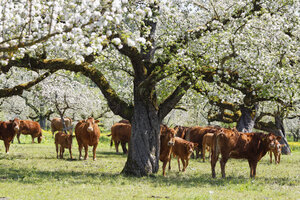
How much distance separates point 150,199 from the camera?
953cm

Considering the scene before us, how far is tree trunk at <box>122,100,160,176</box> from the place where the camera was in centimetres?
1382

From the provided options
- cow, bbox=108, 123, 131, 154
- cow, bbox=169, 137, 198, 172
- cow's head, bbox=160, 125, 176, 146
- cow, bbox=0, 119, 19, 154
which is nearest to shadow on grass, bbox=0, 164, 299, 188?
cow's head, bbox=160, 125, 176, 146

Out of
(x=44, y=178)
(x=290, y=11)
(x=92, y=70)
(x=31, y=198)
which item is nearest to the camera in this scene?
(x=31, y=198)

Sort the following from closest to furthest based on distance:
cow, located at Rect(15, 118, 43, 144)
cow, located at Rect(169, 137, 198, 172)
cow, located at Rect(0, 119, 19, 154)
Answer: cow, located at Rect(169, 137, 198, 172) → cow, located at Rect(0, 119, 19, 154) → cow, located at Rect(15, 118, 43, 144)

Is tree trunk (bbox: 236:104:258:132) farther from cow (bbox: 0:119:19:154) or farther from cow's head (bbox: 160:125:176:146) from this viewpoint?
cow (bbox: 0:119:19:154)

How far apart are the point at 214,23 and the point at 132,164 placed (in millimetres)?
6363

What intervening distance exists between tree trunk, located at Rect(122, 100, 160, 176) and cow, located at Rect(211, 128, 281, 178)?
2.17 metres

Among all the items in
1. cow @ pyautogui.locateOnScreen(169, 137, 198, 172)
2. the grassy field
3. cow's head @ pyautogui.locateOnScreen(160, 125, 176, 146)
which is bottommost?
the grassy field

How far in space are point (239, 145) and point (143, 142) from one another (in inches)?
138

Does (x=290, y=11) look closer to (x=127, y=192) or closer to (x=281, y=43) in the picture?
(x=281, y=43)

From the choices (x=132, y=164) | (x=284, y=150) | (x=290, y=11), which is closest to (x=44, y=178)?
(x=132, y=164)

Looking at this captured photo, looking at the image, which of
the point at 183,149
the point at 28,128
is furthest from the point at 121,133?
the point at 28,128

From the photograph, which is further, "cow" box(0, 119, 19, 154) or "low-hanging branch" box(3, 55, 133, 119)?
"cow" box(0, 119, 19, 154)

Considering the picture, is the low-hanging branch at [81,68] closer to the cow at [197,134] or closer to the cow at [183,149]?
the cow at [183,149]
